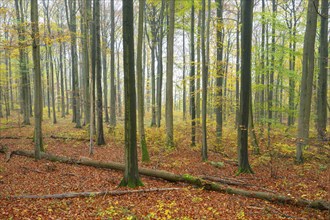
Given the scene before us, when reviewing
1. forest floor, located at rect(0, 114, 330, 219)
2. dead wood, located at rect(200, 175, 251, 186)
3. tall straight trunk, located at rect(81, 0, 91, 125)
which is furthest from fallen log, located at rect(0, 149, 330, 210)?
tall straight trunk, located at rect(81, 0, 91, 125)

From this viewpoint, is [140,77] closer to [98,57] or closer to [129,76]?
[129,76]

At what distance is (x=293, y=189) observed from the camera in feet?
24.7

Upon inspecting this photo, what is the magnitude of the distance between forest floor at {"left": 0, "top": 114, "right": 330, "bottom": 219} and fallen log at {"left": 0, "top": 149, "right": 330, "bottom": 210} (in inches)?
6.2

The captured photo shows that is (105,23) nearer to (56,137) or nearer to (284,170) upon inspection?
(56,137)

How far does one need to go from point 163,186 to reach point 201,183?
4.18 feet

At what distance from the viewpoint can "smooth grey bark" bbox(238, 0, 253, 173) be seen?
854 centimetres

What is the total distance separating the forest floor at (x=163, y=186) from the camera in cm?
569

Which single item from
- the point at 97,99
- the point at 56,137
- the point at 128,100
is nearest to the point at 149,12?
the point at 97,99

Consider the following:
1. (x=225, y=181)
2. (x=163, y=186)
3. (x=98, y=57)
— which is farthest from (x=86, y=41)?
(x=225, y=181)

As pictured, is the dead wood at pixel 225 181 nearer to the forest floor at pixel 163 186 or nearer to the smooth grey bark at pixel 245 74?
the forest floor at pixel 163 186

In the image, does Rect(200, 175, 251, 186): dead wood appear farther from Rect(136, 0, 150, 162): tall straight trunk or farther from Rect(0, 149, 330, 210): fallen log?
Rect(136, 0, 150, 162): tall straight trunk

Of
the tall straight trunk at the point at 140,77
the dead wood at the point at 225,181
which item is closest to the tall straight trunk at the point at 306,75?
the dead wood at the point at 225,181

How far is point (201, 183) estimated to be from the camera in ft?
25.0

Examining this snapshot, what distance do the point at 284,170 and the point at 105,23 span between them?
22.0 meters
